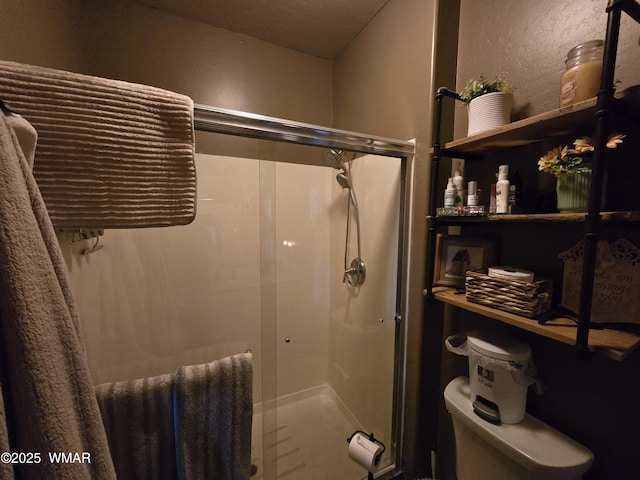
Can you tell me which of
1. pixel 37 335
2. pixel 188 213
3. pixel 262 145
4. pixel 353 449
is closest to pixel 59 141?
pixel 188 213

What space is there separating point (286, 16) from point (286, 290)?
1.65 metres

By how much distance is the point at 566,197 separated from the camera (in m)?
0.69

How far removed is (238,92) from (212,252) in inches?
39.9

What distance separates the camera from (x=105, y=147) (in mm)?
577

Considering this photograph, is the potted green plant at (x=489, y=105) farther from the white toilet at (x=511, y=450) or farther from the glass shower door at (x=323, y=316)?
the white toilet at (x=511, y=450)

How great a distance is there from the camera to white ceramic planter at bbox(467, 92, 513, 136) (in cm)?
83

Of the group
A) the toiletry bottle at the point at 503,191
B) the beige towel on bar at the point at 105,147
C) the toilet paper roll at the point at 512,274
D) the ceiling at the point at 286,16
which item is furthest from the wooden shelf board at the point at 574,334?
the ceiling at the point at 286,16

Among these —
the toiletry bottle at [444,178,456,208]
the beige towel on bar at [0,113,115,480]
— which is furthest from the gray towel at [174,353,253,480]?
the toiletry bottle at [444,178,456,208]

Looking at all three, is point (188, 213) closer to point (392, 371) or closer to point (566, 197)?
point (566, 197)

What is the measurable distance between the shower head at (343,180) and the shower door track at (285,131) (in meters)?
0.47

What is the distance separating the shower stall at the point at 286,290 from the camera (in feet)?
4.18

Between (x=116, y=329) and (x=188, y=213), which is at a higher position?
(x=188, y=213)

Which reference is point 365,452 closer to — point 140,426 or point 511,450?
point 511,450

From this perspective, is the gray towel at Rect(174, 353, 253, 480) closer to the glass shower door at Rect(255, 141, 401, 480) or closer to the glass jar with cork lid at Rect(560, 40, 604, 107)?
the glass shower door at Rect(255, 141, 401, 480)
